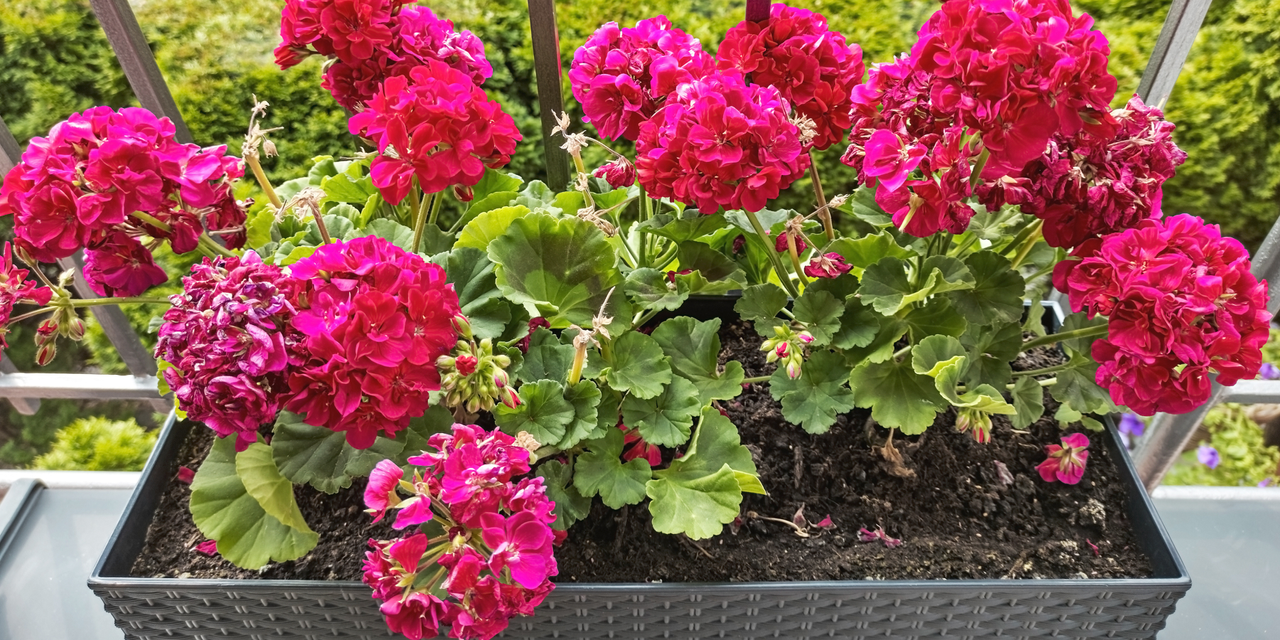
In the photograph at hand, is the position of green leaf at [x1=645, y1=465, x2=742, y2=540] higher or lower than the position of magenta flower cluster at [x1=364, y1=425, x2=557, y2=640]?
lower

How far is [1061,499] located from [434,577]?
802mm

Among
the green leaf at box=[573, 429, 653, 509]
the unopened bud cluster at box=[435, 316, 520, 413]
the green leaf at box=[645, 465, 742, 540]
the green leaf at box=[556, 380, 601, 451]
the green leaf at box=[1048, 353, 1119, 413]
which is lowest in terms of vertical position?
the green leaf at box=[645, 465, 742, 540]

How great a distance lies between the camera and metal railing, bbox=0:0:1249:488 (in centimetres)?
→ 105

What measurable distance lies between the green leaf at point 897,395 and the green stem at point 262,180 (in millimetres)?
714

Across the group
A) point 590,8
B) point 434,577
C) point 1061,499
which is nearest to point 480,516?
point 434,577

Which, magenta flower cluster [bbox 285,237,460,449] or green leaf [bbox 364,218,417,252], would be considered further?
green leaf [bbox 364,218,417,252]

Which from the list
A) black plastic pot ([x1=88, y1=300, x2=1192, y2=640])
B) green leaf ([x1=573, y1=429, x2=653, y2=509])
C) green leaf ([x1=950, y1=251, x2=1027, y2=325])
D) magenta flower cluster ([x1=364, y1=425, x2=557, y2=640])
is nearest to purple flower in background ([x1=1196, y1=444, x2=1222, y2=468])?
black plastic pot ([x1=88, y1=300, x2=1192, y2=640])

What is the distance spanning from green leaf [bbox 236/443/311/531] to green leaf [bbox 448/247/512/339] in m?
0.27

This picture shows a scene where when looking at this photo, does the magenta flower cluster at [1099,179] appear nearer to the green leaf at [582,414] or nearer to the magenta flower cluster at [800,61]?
Result: the magenta flower cluster at [800,61]

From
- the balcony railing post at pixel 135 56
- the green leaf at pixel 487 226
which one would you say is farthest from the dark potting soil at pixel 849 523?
the balcony railing post at pixel 135 56

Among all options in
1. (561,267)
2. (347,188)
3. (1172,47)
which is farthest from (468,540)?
(1172,47)

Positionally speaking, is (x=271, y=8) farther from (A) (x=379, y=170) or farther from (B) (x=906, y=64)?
(B) (x=906, y=64)

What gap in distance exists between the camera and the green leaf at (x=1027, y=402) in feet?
3.30

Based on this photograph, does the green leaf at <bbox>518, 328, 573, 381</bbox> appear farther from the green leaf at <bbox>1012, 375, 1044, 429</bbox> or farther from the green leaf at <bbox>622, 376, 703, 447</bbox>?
the green leaf at <bbox>1012, 375, 1044, 429</bbox>
